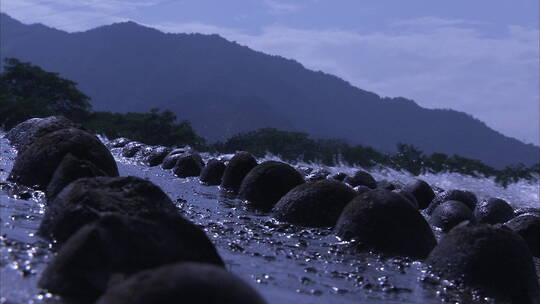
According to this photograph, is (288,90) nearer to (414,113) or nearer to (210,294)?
(414,113)

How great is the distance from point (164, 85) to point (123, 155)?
550 ft

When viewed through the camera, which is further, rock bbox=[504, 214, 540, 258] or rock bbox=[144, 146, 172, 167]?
rock bbox=[144, 146, 172, 167]

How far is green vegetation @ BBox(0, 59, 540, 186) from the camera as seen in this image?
40.9 meters

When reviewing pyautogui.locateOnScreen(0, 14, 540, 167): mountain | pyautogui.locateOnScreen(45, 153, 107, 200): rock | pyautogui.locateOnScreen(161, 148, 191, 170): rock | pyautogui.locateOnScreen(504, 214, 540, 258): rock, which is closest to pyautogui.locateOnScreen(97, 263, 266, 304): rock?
pyautogui.locateOnScreen(45, 153, 107, 200): rock

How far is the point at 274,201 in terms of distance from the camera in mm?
13039

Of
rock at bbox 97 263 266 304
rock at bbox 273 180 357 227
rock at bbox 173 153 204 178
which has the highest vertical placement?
rock at bbox 97 263 266 304

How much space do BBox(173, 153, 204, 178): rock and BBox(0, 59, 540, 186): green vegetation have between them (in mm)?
20301

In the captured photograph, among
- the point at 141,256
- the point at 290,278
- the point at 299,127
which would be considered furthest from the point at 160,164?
the point at 299,127

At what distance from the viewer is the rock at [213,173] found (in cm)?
1734

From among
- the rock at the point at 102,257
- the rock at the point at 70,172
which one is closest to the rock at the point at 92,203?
the rock at the point at 102,257

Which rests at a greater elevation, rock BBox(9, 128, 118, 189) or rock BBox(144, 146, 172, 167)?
rock BBox(9, 128, 118, 189)

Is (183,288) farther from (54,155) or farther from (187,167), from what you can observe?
(187,167)

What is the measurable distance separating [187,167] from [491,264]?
11.9 m

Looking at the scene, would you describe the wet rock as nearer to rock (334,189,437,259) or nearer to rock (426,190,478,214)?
rock (334,189,437,259)
